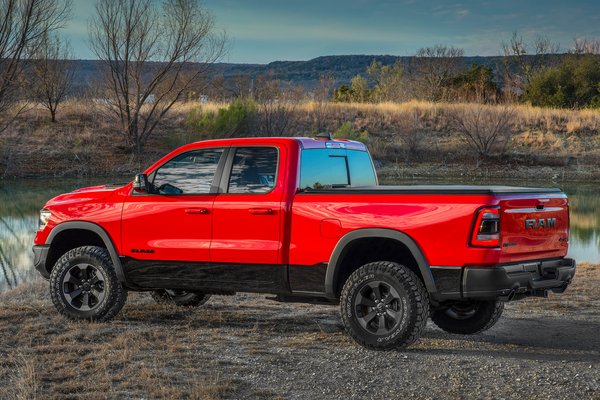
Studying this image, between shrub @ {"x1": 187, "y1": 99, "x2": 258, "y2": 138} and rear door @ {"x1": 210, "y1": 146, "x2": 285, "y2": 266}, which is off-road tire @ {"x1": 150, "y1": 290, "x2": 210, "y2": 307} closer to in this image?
rear door @ {"x1": 210, "y1": 146, "x2": 285, "y2": 266}

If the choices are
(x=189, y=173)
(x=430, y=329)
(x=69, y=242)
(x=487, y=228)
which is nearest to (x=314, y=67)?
(x=69, y=242)

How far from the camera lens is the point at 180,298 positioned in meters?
10.3

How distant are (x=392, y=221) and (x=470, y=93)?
50751 millimetres

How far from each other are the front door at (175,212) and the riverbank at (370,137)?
2883cm

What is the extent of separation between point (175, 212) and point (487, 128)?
34.2 metres

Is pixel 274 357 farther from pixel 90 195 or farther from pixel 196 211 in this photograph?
pixel 90 195

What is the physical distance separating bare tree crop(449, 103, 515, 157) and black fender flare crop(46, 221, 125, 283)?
33.2 meters

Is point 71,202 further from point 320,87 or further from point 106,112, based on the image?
point 320,87

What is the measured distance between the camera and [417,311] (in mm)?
7469

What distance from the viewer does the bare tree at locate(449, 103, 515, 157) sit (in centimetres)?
4097

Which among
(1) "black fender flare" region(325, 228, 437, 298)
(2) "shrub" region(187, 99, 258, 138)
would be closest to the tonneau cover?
(1) "black fender flare" region(325, 228, 437, 298)

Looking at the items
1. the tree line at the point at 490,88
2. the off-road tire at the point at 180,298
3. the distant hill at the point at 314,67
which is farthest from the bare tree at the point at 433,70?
the distant hill at the point at 314,67

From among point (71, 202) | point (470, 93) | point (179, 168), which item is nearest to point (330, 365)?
point (179, 168)

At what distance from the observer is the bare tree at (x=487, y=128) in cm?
4097
